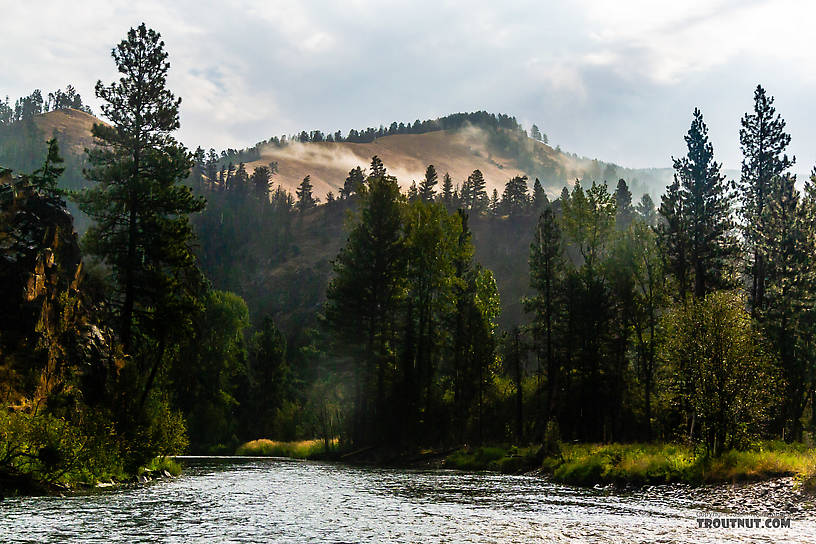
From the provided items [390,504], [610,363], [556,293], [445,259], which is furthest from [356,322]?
[390,504]

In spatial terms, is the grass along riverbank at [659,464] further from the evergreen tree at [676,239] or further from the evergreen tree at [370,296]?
the evergreen tree at [676,239]

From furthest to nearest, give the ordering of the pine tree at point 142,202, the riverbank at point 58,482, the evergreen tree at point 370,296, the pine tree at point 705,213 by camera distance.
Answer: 1. the evergreen tree at point 370,296
2. the pine tree at point 705,213
3. the pine tree at point 142,202
4. the riverbank at point 58,482

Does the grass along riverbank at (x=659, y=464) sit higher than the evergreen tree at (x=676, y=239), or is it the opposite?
the evergreen tree at (x=676, y=239)

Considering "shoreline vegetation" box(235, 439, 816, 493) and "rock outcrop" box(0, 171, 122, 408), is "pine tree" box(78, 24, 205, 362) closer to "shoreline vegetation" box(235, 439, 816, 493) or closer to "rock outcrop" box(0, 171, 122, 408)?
"rock outcrop" box(0, 171, 122, 408)

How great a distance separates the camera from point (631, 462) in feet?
120

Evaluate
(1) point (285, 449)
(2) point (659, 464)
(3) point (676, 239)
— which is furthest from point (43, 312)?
(1) point (285, 449)

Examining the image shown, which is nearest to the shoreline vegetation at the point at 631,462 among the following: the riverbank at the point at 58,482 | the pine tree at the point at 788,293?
the pine tree at the point at 788,293

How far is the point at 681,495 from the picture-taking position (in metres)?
29.2

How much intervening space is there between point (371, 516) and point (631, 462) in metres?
19.1

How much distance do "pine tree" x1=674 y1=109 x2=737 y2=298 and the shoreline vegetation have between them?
19565 mm

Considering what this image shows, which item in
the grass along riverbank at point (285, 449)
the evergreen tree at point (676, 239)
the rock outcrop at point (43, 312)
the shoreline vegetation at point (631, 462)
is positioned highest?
the evergreen tree at point (676, 239)

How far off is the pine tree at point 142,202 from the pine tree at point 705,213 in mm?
41458

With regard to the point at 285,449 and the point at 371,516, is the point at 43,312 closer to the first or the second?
the point at 371,516

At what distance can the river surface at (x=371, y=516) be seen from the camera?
18531 millimetres
